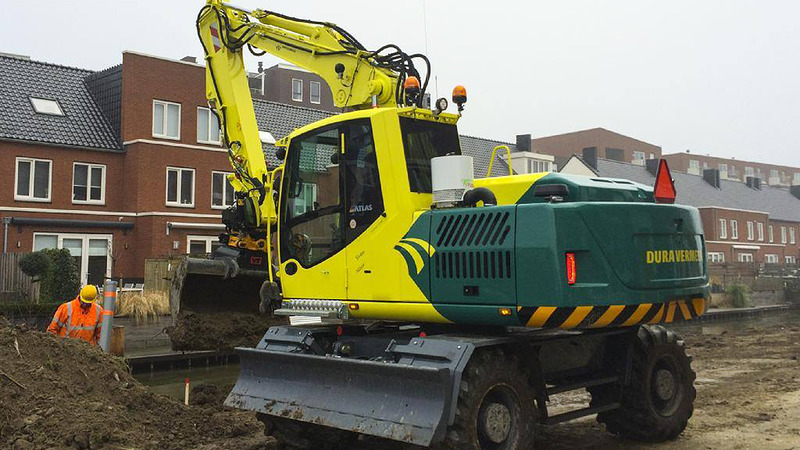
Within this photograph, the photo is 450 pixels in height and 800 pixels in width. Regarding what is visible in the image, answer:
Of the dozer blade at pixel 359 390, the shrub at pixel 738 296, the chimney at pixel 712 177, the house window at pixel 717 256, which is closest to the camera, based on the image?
the dozer blade at pixel 359 390

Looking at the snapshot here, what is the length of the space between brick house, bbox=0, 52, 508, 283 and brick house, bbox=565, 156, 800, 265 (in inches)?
1065

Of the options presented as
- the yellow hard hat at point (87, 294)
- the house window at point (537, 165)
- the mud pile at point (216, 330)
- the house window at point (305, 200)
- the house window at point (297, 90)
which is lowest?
the mud pile at point (216, 330)

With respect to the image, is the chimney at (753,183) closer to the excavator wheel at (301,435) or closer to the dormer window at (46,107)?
the dormer window at (46,107)

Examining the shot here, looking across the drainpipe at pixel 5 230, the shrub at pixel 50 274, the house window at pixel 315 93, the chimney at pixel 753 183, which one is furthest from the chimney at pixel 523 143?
the shrub at pixel 50 274

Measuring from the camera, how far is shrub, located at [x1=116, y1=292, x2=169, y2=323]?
14609 millimetres

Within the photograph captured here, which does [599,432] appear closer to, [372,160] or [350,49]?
[372,160]

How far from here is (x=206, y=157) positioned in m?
25.8

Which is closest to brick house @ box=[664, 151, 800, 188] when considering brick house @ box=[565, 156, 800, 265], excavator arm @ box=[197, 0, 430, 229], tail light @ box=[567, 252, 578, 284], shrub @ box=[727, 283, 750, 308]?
brick house @ box=[565, 156, 800, 265]

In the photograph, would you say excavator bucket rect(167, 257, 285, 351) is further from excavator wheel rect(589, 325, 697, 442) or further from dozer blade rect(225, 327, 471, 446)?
excavator wheel rect(589, 325, 697, 442)

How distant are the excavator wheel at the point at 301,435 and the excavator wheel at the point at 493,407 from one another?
1818 mm

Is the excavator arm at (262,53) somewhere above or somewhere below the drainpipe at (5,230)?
above

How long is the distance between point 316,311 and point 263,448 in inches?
62.2

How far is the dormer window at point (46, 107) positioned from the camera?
77.3 ft

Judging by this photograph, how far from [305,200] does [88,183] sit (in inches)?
769
